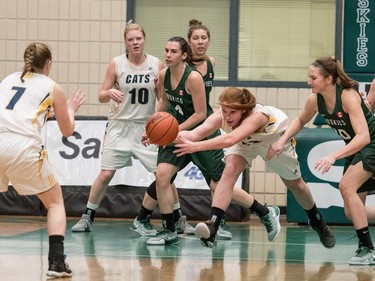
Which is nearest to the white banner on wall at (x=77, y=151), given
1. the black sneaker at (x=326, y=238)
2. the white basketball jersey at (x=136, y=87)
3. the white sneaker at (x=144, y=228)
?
the white basketball jersey at (x=136, y=87)

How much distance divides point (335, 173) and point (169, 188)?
2.82 meters

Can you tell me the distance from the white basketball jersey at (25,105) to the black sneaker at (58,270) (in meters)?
0.95

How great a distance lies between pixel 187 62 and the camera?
10750 millimetres

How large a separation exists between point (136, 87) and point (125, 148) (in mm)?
675

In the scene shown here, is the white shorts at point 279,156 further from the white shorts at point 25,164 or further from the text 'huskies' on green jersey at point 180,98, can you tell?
the white shorts at point 25,164

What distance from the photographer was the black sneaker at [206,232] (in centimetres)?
893

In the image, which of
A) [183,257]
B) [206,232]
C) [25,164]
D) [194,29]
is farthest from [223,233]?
[25,164]

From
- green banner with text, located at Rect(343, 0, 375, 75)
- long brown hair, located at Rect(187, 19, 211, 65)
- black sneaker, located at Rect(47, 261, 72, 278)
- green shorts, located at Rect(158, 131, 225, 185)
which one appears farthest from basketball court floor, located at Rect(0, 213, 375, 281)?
green banner with text, located at Rect(343, 0, 375, 75)

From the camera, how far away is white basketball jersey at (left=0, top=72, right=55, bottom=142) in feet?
26.6

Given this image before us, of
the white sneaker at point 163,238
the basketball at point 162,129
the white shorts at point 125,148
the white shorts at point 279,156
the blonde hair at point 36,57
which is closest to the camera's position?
the blonde hair at point 36,57

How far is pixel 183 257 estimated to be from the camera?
934 centimetres

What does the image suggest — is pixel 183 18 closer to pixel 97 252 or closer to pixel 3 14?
pixel 3 14

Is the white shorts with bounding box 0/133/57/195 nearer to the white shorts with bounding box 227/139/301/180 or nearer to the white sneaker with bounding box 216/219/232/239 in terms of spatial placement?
the white shorts with bounding box 227/139/301/180

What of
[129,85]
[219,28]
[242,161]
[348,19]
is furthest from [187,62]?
[219,28]
